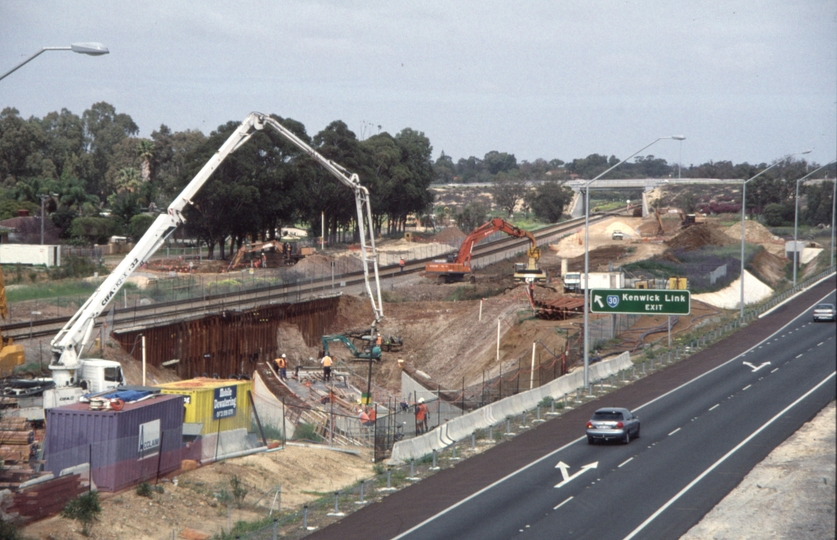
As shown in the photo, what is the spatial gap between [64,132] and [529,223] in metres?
97.4

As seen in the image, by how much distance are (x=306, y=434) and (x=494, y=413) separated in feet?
26.7

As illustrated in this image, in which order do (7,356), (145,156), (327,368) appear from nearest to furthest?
1. (7,356)
2. (327,368)
3. (145,156)

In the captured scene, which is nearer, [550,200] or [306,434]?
[306,434]

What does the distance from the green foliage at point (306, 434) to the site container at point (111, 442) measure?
32.2 ft

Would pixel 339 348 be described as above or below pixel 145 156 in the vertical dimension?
below

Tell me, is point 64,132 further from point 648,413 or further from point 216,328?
point 648,413

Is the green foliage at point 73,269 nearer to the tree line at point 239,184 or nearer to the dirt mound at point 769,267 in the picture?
the tree line at point 239,184

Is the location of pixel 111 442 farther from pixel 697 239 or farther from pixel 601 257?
pixel 697 239

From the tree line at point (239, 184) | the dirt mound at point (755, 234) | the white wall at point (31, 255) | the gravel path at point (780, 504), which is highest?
the tree line at point (239, 184)

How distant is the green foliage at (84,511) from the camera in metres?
23.8

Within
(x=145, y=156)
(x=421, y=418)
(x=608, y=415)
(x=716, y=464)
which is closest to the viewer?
(x=716, y=464)

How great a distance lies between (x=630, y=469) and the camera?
29516mm

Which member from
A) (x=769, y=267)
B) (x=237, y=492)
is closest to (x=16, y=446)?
(x=237, y=492)

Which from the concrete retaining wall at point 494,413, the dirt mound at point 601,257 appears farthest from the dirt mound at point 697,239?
the concrete retaining wall at point 494,413
